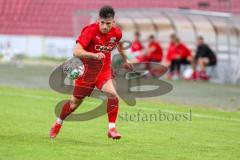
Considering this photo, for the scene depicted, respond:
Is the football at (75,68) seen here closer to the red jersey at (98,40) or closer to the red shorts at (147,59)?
the red jersey at (98,40)

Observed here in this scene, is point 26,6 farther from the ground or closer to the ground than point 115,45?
closer to the ground

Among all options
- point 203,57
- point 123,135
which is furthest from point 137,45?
point 123,135

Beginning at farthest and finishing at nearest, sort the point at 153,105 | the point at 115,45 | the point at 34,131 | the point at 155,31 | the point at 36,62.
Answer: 1. the point at 36,62
2. the point at 155,31
3. the point at 153,105
4. the point at 34,131
5. the point at 115,45

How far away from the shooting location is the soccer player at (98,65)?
1066 cm

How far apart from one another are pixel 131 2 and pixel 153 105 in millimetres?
20644

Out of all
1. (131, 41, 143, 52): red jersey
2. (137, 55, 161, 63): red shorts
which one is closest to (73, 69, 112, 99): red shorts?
(131, 41, 143, 52): red jersey

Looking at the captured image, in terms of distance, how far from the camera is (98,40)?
35.4ft

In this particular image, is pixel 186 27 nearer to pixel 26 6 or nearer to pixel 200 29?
pixel 200 29

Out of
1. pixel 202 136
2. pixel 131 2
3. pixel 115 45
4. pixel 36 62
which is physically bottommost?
pixel 36 62

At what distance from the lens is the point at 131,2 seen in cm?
3794

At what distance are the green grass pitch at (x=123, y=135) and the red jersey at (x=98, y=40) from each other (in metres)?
1.30

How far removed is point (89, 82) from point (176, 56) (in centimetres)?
1751

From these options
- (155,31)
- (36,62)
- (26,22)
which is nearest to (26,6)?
(26,22)

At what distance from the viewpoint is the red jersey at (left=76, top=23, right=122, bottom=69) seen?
35.0 feet
